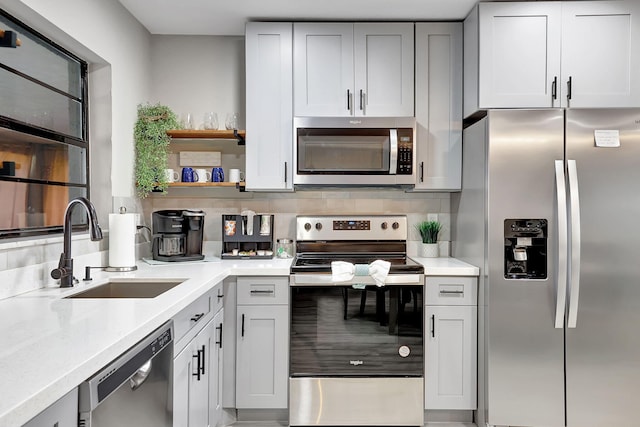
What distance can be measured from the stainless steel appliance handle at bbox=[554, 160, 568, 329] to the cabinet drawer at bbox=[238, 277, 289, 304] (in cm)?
145

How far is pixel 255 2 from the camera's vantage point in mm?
2650

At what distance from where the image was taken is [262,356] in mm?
2586

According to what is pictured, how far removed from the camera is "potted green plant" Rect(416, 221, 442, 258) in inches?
122

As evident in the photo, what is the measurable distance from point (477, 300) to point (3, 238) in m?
2.33

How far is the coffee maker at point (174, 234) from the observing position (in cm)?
270

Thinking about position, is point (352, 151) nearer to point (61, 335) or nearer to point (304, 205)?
point (304, 205)

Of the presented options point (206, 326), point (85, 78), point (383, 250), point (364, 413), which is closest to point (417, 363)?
point (364, 413)

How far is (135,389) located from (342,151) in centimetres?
186

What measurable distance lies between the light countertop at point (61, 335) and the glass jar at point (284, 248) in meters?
0.90

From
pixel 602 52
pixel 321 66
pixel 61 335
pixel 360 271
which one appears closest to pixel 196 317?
pixel 61 335

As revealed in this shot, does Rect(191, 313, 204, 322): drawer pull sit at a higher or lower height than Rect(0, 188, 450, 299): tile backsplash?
lower

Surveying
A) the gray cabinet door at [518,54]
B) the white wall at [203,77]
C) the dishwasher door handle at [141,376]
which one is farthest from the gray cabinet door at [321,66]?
the dishwasher door handle at [141,376]

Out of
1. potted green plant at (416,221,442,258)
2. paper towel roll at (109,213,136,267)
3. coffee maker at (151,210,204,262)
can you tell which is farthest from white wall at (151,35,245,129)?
potted green plant at (416,221,442,258)

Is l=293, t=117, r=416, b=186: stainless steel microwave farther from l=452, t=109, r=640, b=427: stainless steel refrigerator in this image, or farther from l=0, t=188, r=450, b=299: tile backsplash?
l=452, t=109, r=640, b=427: stainless steel refrigerator
